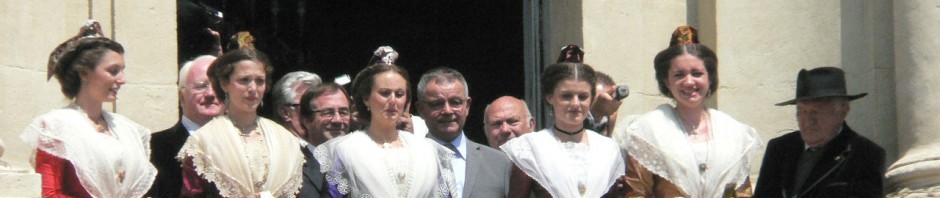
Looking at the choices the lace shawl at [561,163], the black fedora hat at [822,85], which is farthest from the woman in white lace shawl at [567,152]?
the black fedora hat at [822,85]

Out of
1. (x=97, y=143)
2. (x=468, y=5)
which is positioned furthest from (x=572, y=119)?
(x=468, y=5)

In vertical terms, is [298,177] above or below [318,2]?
below

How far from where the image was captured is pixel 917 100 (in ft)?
31.0

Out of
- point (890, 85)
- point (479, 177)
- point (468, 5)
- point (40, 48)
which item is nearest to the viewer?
point (479, 177)

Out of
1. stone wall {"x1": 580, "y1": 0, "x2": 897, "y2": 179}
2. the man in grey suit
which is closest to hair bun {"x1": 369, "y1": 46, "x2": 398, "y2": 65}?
the man in grey suit

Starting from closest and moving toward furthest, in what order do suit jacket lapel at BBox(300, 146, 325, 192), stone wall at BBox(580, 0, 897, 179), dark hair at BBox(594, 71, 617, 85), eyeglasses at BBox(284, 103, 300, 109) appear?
suit jacket lapel at BBox(300, 146, 325, 192)
eyeglasses at BBox(284, 103, 300, 109)
dark hair at BBox(594, 71, 617, 85)
stone wall at BBox(580, 0, 897, 179)

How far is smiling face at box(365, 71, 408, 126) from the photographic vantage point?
827 cm

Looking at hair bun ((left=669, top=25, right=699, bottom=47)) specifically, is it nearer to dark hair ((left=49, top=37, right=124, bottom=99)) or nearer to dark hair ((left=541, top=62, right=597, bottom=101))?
dark hair ((left=541, top=62, right=597, bottom=101))

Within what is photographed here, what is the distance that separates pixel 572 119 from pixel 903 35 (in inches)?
74.0

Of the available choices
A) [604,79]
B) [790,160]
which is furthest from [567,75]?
[790,160]

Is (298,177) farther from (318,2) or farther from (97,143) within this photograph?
(318,2)

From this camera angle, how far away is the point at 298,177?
26.6 feet

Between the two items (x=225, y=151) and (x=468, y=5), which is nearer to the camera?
(x=225, y=151)

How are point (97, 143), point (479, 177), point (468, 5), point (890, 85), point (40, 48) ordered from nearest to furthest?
point (97, 143)
point (479, 177)
point (40, 48)
point (890, 85)
point (468, 5)
